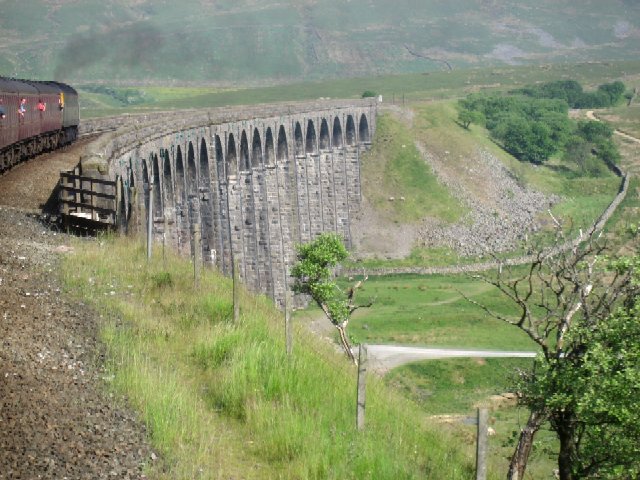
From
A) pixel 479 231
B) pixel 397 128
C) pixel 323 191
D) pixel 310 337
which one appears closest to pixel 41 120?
pixel 310 337

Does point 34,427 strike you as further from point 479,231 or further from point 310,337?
point 479,231

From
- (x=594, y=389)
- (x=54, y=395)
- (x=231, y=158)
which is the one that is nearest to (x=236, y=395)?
(x=54, y=395)

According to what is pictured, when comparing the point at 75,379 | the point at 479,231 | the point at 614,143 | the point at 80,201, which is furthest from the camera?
the point at 614,143

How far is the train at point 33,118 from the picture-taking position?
35.9 m

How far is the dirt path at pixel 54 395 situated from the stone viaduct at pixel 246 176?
10024mm

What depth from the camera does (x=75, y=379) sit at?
1252 cm

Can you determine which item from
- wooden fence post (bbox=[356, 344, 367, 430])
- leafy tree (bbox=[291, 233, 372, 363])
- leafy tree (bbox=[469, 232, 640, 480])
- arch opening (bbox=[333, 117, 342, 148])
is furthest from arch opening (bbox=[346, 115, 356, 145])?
wooden fence post (bbox=[356, 344, 367, 430])

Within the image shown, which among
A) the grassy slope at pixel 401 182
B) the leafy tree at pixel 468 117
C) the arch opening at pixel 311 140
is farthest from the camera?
the leafy tree at pixel 468 117

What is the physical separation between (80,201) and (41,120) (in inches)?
684

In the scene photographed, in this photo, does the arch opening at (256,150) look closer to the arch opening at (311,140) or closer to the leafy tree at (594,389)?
the arch opening at (311,140)

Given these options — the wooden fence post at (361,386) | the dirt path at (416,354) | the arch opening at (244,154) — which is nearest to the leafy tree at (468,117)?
the arch opening at (244,154)

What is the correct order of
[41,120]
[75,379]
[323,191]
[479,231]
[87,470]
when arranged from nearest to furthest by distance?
[87,470] < [75,379] < [41,120] < [323,191] < [479,231]

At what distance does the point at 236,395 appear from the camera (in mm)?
13844

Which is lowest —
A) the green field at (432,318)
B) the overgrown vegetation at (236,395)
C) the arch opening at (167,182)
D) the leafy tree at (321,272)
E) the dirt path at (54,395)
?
the green field at (432,318)
